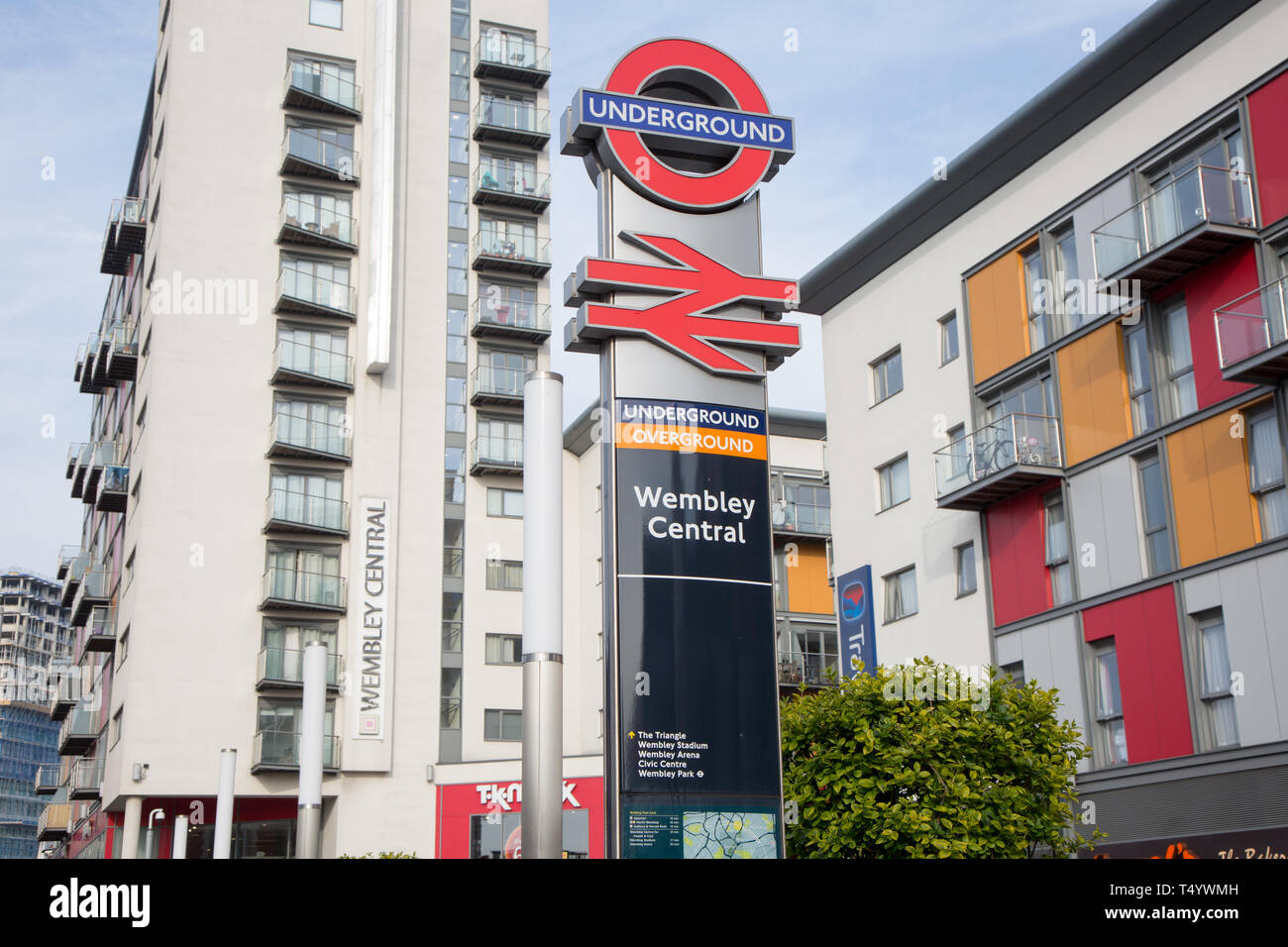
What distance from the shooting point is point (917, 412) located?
129 feet

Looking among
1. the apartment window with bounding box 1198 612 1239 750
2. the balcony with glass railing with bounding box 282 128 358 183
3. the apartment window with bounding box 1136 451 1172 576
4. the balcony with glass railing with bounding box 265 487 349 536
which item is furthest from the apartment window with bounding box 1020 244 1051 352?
the balcony with glass railing with bounding box 282 128 358 183

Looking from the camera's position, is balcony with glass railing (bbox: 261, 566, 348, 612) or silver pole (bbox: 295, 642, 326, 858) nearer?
Answer: silver pole (bbox: 295, 642, 326, 858)

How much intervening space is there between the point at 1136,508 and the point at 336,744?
104 ft

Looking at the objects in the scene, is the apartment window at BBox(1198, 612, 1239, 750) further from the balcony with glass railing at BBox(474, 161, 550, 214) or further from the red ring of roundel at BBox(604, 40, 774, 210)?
the balcony with glass railing at BBox(474, 161, 550, 214)

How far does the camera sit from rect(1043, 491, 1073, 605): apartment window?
3275 cm

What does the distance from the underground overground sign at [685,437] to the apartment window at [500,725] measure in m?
34.6

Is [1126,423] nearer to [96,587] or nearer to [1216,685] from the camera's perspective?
[1216,685]

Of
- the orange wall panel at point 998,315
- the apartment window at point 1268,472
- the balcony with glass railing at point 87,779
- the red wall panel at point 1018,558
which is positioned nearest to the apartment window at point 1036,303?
the orange wall panel at point 998,315

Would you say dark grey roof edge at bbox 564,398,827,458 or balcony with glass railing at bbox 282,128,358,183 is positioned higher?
balcony with glass railing at bbox 282,128,358,183

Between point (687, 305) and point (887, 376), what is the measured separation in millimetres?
20850

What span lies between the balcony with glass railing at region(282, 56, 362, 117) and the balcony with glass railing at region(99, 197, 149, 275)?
9.94m

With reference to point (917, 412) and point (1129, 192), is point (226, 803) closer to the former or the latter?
point (917, 412)

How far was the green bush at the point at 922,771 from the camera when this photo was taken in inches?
804

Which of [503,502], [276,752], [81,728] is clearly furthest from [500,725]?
[81,728]
